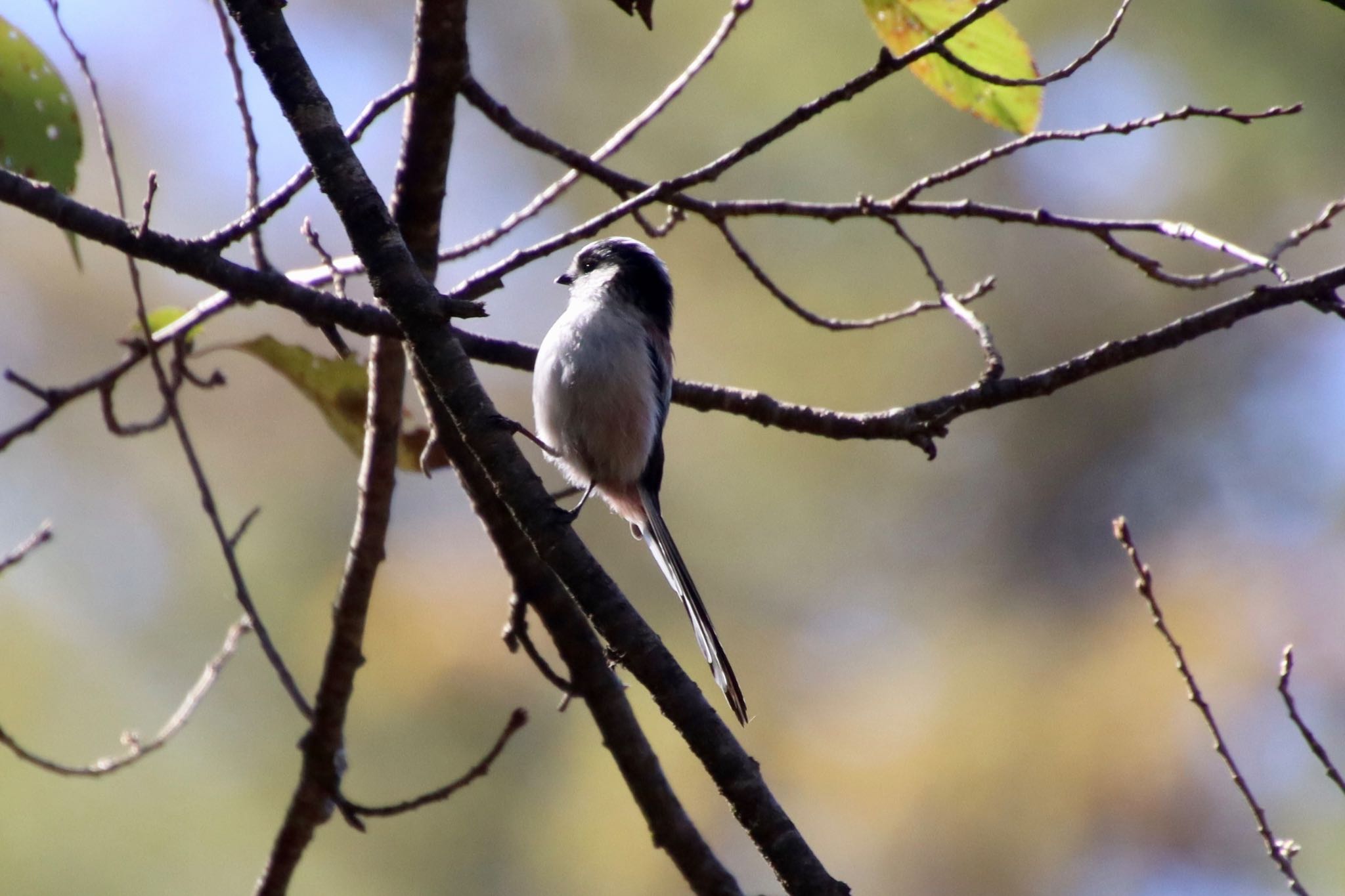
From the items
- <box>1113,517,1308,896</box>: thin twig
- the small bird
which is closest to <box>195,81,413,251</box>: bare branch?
the small bird

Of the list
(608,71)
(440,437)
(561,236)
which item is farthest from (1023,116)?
(608,71)

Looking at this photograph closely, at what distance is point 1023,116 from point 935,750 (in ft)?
18.0

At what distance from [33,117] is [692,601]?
1.92 meters

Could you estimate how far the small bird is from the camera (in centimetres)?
357

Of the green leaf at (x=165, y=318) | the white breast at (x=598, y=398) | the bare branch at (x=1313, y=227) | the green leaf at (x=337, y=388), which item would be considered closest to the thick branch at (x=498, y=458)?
the green leaf at (x=165, y=318)

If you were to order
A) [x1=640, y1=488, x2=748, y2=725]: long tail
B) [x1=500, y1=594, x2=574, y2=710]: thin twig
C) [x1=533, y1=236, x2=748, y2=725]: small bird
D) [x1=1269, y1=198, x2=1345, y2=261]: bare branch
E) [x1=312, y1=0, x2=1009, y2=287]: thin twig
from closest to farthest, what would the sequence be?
[x1=312, y1=0, x2=1009, y2=287]: thin twig
[x1=640, y1=488, x2=748, y2=725]: long tail
[x1=1269, y1=198, x2=1345, y2=261]: bare branch
[x1=500, y1=594, x2=574, y2=710]: thin twig
[x1=533, y1=236, x2=748, y2=725]: small bird

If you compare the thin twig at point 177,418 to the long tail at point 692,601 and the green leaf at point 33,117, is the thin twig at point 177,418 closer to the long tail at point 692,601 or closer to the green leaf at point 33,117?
the green leaf at point 33,117

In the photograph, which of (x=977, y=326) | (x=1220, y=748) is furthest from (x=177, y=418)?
(x=1220, y=748)

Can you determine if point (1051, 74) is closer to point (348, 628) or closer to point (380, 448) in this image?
point (380, 448)

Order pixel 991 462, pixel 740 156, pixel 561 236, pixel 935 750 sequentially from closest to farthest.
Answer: pixel 740 156 → pixel 561 236 → pixel 935 750 → pixel 991 462

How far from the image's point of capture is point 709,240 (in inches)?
351

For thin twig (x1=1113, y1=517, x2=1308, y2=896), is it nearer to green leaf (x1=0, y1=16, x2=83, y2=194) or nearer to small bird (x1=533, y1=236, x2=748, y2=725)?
small bird (x1=533, y1=236, x2=748, y2=725)

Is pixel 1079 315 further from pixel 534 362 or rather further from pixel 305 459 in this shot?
pixel 534 362

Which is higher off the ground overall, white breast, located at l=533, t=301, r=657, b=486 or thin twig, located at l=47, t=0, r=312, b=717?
white breast, located at l=533, t=301, r=657, b=486
